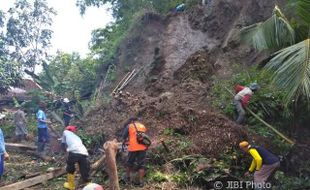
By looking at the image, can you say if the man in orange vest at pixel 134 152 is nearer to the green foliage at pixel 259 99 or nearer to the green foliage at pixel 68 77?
the green foliage at pixel 259 99

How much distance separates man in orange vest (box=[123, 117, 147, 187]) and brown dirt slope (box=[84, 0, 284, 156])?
1.56m

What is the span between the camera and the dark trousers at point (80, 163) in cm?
902

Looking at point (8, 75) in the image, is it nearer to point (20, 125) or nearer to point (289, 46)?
point (20, 125)

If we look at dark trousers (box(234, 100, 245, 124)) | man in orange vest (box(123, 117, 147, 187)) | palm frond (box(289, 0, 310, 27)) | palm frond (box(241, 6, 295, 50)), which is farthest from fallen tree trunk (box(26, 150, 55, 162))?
palm frond (box(289, 0, 310, 27))

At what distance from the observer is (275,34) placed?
9.20 meters

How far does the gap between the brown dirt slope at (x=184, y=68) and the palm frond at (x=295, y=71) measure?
3.06m

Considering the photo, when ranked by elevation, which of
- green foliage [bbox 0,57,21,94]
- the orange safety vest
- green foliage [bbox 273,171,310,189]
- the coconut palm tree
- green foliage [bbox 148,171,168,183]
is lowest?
→ green foliage [bbox 273,171,310,189]

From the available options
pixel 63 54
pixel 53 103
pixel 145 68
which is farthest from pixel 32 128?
pixel 63 54

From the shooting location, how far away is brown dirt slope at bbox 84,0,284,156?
1134 cm

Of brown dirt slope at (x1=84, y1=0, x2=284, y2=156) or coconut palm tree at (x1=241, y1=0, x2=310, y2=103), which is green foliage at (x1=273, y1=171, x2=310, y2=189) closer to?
brown dirt slope at (x1=84, y1=0, x2=284, y2=156)

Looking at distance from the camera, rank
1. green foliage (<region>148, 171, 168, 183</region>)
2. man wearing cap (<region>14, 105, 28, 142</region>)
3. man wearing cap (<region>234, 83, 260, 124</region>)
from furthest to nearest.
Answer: man wearing cap (<region>14, 105, 28, 142</region>) < man wearing cap (<region>234, 83, 260, 124</region>) < green foliage (<region>148, 171, 168, 183</region>)

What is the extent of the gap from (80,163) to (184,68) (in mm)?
7171

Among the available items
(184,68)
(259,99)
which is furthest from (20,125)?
(259,99)

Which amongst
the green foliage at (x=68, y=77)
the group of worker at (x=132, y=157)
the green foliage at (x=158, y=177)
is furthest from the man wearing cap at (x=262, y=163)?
the green foliage at (x=68, y=77)
